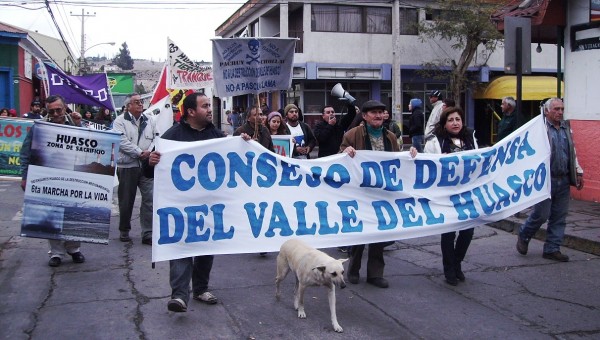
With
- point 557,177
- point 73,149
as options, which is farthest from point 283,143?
point 557,177

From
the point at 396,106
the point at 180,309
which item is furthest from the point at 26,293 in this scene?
the point at 396,106

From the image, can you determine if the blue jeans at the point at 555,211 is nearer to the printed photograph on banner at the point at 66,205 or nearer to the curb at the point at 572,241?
the curb at the point at 572,241

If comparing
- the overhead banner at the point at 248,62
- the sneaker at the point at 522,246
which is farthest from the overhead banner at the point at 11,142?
the sneaker at the point at 522,246

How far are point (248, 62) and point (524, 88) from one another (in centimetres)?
2164

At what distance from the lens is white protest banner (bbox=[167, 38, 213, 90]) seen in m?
12.7

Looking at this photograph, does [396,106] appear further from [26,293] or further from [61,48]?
[61,48]

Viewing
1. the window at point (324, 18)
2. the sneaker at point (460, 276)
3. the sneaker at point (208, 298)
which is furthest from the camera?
the window at point (324, 18)

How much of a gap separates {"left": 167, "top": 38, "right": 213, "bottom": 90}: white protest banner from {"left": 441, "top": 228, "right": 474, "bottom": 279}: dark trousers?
787cm

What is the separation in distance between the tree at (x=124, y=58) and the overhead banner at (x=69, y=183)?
6306 inches

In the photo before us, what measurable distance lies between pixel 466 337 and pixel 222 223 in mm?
2296

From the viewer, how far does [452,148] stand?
6.56m

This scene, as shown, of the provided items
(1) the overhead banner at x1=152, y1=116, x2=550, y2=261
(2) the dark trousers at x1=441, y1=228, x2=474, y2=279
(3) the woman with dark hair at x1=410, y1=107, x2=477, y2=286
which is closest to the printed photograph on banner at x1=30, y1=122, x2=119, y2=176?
(1) the overhead banner at x1=152, y1=116, x2=550, y2=261

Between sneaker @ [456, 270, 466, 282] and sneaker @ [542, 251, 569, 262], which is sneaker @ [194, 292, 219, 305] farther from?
sneaker @ [542, 251, 569, 262]

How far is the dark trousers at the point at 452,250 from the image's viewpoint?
625 centimetres
